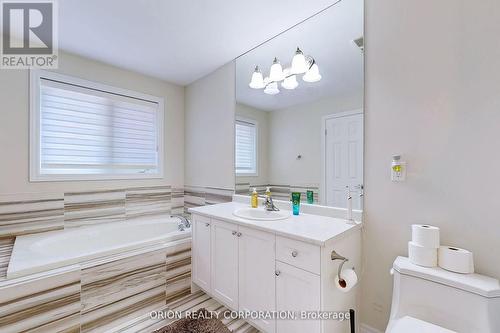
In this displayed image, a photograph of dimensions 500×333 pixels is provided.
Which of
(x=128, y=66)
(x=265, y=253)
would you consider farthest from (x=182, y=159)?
(x=265, y=253)

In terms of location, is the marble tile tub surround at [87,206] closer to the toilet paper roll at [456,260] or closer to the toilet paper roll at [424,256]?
the toilet paper roll at [424,256]

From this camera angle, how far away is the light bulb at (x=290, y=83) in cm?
197

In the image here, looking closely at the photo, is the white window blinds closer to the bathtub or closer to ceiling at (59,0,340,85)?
ceiling at (59,0,340,85)

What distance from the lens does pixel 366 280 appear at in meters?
1.51

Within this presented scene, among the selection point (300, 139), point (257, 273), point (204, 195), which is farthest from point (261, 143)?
point (257, 273)

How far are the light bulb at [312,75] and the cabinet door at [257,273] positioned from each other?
1.31m

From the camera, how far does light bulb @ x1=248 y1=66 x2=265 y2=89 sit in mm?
2260

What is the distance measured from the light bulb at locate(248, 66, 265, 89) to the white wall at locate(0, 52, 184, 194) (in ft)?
4.59

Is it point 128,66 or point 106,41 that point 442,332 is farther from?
point 128,66

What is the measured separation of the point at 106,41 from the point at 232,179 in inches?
71.3

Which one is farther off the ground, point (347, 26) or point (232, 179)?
point (347, 26)

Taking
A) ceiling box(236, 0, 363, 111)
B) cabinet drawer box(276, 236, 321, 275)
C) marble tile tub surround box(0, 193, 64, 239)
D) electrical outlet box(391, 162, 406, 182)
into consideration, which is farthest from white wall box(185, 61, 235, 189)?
electrical outlet box(391, 162, 406, 182)

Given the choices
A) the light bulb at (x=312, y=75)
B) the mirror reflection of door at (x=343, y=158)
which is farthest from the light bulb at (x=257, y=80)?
the mirror reflection of door at (x=343, y=158)

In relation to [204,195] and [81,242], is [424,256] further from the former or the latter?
[81,242]
